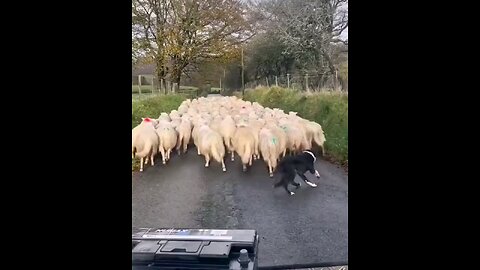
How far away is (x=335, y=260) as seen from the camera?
1407mm

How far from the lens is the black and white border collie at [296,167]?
→ 1.44 meters

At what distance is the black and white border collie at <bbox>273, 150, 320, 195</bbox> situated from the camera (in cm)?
144

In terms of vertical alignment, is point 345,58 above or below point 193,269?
above

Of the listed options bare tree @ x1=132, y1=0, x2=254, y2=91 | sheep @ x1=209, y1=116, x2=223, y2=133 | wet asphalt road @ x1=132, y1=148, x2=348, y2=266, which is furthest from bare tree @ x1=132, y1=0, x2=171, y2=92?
wet asphalt road @ x1=132, y1=148, x2=348, y2=266

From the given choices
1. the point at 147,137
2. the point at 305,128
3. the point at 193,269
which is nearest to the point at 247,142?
the point at 305,128

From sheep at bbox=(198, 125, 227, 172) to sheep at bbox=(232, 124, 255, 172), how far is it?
52 millimetres

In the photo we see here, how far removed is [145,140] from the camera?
1.40 meters

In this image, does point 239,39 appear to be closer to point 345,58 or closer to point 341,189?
point 345,58

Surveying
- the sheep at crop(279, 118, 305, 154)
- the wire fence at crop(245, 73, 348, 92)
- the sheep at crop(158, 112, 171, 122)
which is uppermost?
the wire fence at crop(245, 73, 348, 92)

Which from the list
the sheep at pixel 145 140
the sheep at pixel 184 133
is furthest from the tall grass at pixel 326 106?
the sheep at pixel 145 140

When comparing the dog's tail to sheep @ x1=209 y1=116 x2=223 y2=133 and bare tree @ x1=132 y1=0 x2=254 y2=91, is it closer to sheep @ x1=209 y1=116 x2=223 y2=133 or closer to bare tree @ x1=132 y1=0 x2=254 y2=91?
sheep @ x1=209 y1=116 x2=223 y2=133
